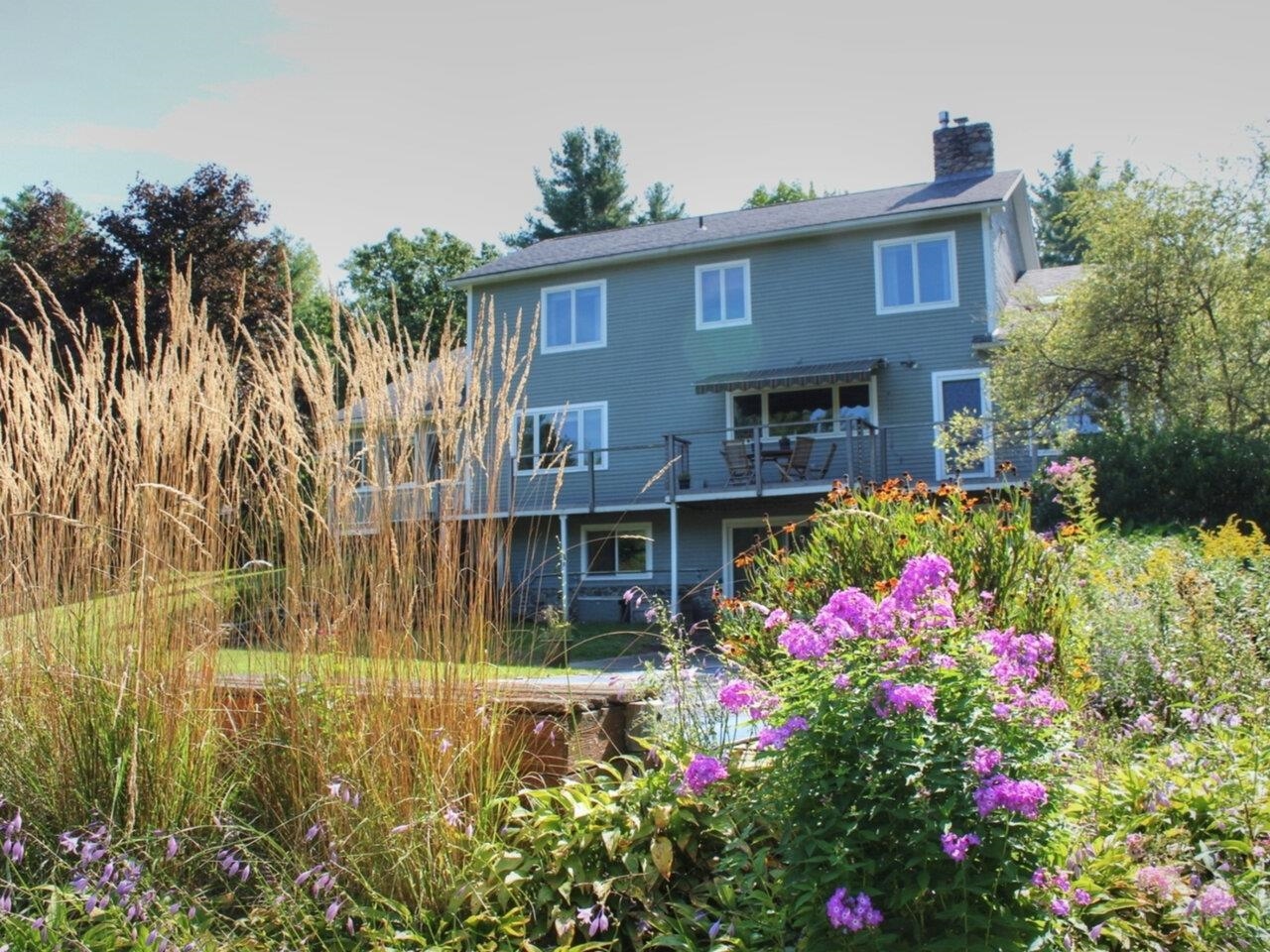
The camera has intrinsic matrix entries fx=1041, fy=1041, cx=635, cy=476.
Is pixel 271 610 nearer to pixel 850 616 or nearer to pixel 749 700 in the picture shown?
pixel 749 700

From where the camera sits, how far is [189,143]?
5379mm

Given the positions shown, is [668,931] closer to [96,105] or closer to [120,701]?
[120,701]

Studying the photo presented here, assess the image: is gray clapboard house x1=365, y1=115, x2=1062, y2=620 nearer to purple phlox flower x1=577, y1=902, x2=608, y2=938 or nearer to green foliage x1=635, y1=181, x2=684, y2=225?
purple phlox flower x1=577, y1=902, x2=608, y2=938

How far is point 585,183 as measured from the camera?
124 ft

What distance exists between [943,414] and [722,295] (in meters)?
4.53

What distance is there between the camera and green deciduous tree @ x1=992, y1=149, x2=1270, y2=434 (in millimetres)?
12859

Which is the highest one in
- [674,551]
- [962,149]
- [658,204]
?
[658,204]

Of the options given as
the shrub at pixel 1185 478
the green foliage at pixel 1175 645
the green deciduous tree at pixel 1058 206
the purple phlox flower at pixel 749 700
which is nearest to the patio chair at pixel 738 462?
the shrub at pixel 1185 478

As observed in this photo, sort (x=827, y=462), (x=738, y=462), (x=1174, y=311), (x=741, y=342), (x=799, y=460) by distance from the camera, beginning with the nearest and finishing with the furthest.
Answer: (x=1174, y=311) < (x=827, y=462) < (x=799, y=460) < (x=738, y=462) < (x=741, y=342)

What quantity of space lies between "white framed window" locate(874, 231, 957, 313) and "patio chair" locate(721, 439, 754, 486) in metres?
3.35

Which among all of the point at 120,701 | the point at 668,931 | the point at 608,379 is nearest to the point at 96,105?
the point at 120,701

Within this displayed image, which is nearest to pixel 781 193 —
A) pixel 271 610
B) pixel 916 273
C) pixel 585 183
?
pixel 585 183

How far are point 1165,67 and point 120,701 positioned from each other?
806 centimetres

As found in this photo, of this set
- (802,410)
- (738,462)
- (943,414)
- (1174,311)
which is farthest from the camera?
(802,410)
